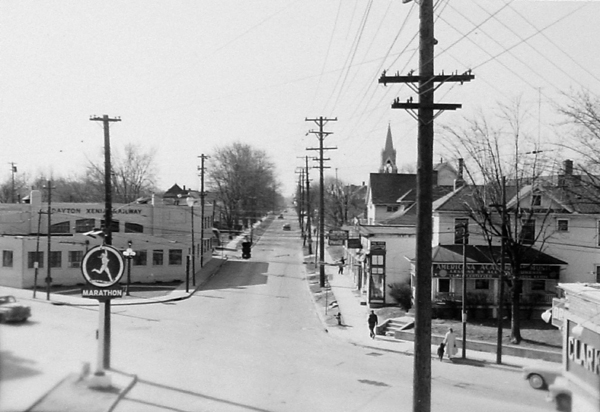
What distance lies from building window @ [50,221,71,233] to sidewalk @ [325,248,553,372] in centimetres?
787

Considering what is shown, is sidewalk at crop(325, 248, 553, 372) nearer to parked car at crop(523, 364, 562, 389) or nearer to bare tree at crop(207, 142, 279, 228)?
parked car at crop(523, 364, 562, 389)

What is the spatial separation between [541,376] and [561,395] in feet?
5.54

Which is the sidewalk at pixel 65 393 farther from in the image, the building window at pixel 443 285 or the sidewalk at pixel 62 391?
the building window at pixel 443 285

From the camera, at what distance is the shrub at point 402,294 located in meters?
21.3

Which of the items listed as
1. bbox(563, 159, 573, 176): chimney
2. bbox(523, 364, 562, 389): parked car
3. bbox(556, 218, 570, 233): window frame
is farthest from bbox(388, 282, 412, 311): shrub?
bbox(523, 364, 562, 389): parked car

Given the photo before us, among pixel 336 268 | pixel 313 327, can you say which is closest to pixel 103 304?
pixel 313 327

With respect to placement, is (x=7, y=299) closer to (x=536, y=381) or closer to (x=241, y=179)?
(x=536, y=381)

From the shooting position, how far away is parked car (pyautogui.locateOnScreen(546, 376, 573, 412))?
5.35m

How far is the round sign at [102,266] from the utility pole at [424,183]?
120 inches

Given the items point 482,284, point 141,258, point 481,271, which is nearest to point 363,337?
point 481,271

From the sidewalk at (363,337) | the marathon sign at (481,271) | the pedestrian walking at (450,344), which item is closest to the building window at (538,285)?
the marathon sign at (481,271)

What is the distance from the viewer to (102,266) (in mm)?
5641

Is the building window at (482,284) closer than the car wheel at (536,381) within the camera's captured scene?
No

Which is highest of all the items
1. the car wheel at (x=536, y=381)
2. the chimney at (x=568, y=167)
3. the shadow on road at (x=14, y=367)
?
the chimney at (x=568, y=167)
